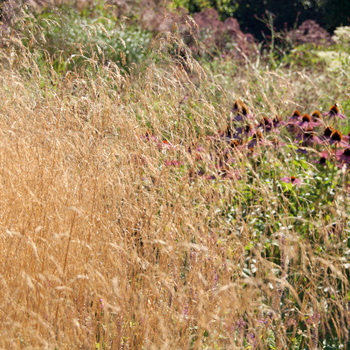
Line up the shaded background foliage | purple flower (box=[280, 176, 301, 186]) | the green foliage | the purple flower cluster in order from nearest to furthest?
the purple flower cluster → purple flower (box=[280, 176, 301, 186]) → the green foliage → the shaded background foliage

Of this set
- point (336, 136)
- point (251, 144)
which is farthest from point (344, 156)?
point (251, 144)

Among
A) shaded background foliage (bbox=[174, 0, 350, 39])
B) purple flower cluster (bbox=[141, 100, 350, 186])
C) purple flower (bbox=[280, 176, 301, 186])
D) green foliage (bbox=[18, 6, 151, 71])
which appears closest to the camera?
purple flower cluster (bbox=[141, 100, 350, 186])

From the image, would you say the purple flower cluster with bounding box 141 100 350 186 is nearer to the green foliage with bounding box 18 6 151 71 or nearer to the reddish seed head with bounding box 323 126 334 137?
the reddish seed head with bounding box 323 126 334 137

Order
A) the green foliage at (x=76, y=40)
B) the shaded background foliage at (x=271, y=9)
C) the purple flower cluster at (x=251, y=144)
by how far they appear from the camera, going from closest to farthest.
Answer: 1. the purple flower cluster at (x=251, y=144)
2. the green foliage at (x=76, y=40)
3. the shaded background foliage at (x=271, y=9)

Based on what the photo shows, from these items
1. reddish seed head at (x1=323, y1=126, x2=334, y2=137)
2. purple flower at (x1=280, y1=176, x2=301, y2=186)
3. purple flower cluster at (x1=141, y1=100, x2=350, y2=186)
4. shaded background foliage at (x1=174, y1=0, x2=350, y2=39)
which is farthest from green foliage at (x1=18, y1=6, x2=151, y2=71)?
shaded background foliage at (x1=174, y1=0, x2=350, y2=39)

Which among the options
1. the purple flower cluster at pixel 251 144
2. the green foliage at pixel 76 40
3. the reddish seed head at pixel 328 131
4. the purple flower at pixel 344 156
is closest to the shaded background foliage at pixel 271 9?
the green foliage at pixel 76 40

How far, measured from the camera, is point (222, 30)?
814 centimetres

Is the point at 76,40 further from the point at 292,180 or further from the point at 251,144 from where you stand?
the point at 292,180

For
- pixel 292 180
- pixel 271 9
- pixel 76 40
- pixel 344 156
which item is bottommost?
pixel 76 40

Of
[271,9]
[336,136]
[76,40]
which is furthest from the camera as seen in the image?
[271,9]

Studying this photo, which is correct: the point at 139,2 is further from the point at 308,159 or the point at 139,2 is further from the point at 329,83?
the point at 308,159

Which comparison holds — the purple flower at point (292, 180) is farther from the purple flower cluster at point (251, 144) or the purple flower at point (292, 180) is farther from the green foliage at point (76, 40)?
the green foliage at point (76, 40)

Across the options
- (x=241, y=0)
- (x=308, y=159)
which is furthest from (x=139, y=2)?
(x=308, y=159)

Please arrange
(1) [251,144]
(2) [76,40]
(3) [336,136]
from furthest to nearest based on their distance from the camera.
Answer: (2) [76,40], (1) [251,144], (3) [336,136]
